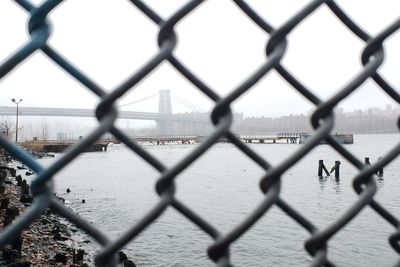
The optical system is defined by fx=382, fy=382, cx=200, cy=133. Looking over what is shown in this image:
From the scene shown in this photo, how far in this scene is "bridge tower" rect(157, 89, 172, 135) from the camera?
89825 mm

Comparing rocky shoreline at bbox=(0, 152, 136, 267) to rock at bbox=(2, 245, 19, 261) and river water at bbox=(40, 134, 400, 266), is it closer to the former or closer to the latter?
rock at bbox=(2, 245, 19, 261)

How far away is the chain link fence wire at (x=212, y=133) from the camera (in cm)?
73

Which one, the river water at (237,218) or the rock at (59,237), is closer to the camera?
the river water at (237,218)

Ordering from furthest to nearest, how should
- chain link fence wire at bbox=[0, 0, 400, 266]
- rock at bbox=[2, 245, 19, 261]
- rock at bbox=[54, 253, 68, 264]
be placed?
rock at bbox=[54, 253, 68, 264] → rock at bbox=[2, 245, 19, 261] → chain link fence wire at bbox=[0, 0, 400, 266]

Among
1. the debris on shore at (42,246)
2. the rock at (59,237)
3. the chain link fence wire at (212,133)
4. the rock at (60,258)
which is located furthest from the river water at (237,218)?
the rock at (60,258)

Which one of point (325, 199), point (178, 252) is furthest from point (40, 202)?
point (325, 199)

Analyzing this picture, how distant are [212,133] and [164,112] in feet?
316

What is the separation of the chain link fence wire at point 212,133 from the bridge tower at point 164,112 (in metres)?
87.1

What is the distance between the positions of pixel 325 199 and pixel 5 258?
16132mm

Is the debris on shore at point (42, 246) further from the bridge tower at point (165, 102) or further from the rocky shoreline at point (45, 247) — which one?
the bridge tower at point (165, 102)

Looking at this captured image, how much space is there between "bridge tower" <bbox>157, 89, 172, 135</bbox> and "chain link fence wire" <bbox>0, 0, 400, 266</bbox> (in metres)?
87.1

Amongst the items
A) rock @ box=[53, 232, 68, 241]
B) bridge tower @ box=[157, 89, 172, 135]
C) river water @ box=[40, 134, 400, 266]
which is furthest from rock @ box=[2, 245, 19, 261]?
bridge tower @ box=[157, 89, 172, 135]

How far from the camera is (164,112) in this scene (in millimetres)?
96688

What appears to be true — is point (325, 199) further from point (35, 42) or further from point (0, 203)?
point (35, 42)
